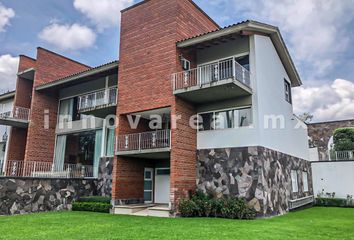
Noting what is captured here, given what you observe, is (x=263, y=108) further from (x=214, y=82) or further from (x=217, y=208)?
(x=217, y=208)

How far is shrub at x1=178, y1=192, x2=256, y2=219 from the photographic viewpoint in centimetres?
1112

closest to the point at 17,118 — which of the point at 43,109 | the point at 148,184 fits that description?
the point at 43,109

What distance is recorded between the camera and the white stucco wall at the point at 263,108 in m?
12.2

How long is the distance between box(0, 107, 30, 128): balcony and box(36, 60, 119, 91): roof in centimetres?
203

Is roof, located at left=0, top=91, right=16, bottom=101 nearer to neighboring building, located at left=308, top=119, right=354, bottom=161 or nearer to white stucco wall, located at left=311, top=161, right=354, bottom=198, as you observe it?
white stucco wall, located at left=311, top=161, right=354, bottom=198

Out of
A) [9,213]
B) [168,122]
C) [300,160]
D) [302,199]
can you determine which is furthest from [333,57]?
[9,213]

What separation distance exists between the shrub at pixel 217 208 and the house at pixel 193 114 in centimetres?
38

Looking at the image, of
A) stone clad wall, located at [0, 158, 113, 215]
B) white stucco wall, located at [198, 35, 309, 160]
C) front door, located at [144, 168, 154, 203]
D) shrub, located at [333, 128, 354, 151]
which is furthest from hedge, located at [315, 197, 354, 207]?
stone clad wall, located at [0, 158, 113, 215]

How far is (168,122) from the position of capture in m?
15.5

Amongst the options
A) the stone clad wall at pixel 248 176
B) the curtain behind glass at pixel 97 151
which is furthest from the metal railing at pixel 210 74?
the curtain behind glass at pixel 97 151

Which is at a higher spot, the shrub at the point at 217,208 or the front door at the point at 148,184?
the front door at the point at 148,184

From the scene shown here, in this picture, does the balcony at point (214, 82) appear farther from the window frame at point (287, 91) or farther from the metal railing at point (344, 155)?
the metal railing at point (344, 155)

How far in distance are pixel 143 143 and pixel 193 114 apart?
9.50 ft

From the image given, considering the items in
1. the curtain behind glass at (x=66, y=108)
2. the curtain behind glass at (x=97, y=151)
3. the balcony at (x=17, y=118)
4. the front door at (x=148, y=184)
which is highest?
the curtain behind glass at (x=66, y=108)
